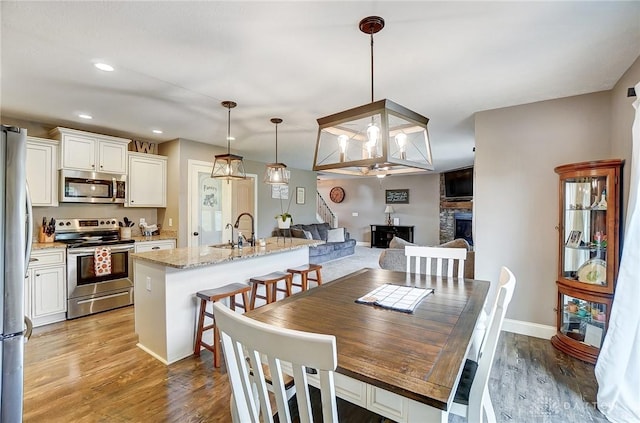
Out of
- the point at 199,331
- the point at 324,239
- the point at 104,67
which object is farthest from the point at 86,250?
the point at 324,239

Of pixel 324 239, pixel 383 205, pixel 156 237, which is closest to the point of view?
pixel 156 237

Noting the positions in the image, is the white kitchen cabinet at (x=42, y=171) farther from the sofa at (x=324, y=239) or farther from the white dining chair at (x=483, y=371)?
the white dining chair at (x=483, y=371)

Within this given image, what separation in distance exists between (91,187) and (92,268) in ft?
3.80

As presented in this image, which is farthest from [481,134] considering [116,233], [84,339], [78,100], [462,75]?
[116,233]

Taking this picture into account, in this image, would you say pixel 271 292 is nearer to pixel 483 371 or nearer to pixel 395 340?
pixel 395 340

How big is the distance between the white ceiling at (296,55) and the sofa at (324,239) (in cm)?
399

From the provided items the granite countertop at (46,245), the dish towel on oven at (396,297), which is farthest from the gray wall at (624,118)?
the granite countertop at (46,245)

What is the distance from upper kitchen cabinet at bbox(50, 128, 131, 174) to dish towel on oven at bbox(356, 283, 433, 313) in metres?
4.10

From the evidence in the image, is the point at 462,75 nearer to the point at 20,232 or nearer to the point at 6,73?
the point at 20,232

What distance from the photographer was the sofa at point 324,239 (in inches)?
275

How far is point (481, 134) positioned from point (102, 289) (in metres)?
5.07

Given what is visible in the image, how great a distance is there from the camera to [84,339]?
3.03 metres

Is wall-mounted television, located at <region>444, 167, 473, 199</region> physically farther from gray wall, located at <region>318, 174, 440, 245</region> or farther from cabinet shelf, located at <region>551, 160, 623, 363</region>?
cabinet shelf, located at <region>551, 160, 623, 363</region>

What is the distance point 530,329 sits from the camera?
3125 millimetres
